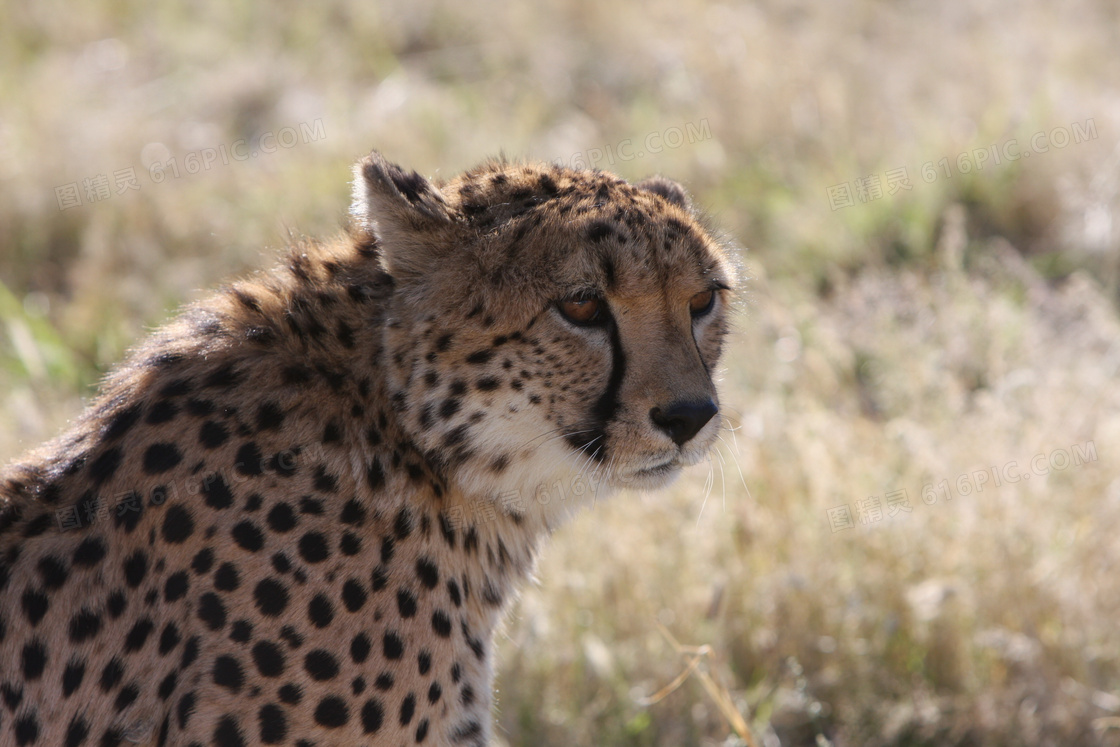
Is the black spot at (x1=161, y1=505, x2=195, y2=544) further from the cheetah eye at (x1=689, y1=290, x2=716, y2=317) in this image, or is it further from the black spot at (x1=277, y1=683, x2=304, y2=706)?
the cheetah eye at (x1=689, y1=290, x2=716, y2=317)

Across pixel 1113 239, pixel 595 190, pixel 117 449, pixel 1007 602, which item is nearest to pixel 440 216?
pixel 595 190

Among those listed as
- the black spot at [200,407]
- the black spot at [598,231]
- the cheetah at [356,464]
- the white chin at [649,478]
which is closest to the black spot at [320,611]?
the cheetah at [356,464]

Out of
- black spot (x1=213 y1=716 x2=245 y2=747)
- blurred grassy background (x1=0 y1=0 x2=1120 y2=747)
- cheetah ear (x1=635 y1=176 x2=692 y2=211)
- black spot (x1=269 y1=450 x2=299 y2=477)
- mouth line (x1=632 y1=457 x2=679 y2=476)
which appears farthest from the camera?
blurred grassy background (x1=0 y1=0 x2=1120 y2=747)

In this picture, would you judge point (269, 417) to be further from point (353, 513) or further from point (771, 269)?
point (771, 269)

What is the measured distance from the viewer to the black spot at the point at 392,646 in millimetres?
2084

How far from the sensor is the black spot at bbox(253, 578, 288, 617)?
6.66ft

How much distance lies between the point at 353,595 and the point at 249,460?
0.32 m

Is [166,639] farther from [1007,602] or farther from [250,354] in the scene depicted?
[1007,602]

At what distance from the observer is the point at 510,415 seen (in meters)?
2.20

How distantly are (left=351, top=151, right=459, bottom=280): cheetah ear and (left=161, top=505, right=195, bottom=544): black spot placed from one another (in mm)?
610

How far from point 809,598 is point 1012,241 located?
10.0ft

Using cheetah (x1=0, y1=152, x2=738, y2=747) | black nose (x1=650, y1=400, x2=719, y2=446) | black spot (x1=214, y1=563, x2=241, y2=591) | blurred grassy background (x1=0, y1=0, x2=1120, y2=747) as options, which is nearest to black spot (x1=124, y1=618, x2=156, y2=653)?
cheetah (x1=0, y1=152, x2=738, y2=747)

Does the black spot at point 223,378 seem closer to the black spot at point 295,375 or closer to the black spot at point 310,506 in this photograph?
the black spot at point 295,375

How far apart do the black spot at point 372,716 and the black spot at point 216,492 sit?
1.46 feet
